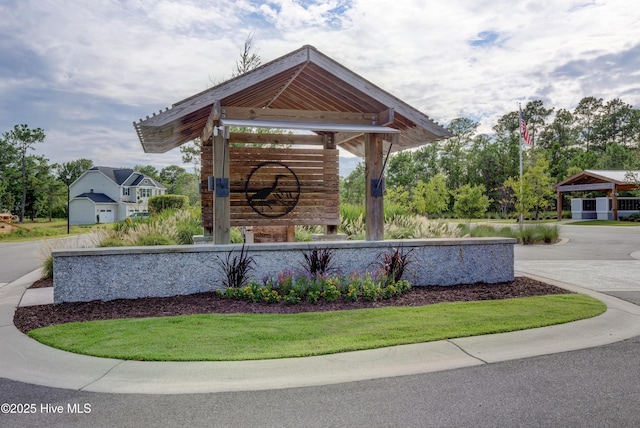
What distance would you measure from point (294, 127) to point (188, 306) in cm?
368

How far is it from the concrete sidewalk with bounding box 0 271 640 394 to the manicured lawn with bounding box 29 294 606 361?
0.16m

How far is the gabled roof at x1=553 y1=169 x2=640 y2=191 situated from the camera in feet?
116

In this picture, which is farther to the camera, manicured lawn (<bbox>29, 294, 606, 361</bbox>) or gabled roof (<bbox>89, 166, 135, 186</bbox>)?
gabled roof (<bbox>89, 166, 135, 186</bbox>)

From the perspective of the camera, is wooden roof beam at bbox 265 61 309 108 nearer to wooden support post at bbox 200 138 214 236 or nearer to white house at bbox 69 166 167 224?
wooden support post at bbox 200 138 214 236

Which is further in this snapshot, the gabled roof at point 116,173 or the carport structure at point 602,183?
the gabled roof at point 116,173

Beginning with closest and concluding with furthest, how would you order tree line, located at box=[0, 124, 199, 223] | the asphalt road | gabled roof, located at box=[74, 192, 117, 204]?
the asphalt road < tree line, located at box=[0, 124, 199, 223] < gabled roof, located at box=[74, 192, 117, 204]

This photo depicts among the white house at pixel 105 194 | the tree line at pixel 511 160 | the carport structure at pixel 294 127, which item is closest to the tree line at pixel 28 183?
the white house at pixel 105 194

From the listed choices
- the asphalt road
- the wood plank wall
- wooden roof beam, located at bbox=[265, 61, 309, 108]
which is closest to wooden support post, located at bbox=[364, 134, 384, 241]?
wooden roof beam, located at bbox=[265, 61, 309, 108]

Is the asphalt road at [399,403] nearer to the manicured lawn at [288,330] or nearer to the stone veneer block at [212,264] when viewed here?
the manicured lawn at [288,330]

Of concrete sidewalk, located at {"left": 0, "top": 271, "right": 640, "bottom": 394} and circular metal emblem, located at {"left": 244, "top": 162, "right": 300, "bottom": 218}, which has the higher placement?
circular metal emblem, located at {"left": 244, "top": 162, "right": 300, "bottom": 218}

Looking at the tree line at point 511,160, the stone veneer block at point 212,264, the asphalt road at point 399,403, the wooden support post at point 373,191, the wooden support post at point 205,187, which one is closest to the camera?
the asphalt road at point 399,403

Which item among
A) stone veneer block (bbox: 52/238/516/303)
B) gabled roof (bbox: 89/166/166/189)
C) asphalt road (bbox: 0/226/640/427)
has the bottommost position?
asphalt road (bbox: 0/226/640/427)

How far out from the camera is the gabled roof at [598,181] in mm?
35469

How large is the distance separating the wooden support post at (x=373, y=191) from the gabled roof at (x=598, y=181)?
31.6 m
